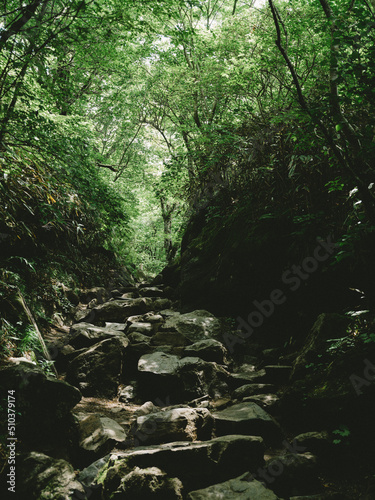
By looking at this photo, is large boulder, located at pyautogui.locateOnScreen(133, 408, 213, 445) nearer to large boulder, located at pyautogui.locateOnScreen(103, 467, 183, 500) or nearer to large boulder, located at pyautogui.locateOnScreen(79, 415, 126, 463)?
large boulder, located at pyautogui.locateOnScreen(79, 415, 126, 463)

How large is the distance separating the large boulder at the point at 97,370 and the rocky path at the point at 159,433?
0.7 inches

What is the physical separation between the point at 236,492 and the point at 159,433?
1.09m

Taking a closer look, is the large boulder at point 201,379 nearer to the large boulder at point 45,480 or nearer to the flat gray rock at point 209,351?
the flat gray rock at point 209,351

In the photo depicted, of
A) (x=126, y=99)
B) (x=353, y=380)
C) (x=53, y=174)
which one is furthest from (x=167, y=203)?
(x=353, y=380)

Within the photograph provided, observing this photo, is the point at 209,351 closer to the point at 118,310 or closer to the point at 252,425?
the point at 252,425

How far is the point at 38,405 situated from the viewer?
332cm

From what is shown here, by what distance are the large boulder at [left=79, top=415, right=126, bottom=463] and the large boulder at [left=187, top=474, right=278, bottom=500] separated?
3.82 ft

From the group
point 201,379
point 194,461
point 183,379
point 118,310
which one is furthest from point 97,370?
point 118,310

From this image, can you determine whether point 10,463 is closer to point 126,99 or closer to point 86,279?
point 86,279

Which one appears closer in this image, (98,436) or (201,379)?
(98,436)

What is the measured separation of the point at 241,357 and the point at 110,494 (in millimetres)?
3863

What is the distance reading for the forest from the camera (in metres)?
2.92

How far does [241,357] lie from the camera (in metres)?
6.15

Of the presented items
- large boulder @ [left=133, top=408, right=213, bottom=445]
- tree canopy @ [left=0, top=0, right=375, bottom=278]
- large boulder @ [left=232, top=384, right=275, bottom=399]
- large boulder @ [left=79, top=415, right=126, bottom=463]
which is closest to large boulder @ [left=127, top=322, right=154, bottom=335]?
tree canopy @ [left=0, top=0, right=375, bottom=278]
